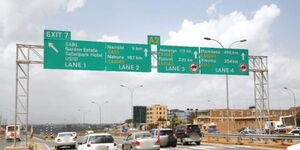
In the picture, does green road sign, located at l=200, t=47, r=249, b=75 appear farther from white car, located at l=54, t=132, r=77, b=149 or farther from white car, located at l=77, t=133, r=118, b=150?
white car, located at l=77, t=133, r=118, b=150

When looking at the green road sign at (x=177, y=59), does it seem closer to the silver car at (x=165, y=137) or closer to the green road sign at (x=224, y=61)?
the green road sign at (x=224, y=61)

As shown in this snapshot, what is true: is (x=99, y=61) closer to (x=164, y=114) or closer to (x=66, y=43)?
(x=66, y=43)

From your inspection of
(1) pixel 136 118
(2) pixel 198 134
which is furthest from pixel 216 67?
(1) pixel 136 118

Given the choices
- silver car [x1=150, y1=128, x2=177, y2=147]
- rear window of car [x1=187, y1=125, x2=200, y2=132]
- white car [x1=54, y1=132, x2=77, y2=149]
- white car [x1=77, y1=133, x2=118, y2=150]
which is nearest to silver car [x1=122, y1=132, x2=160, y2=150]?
white car [x1=77, y1=133, x2=118, y2=150]

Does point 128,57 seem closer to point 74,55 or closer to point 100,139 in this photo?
point 74,55

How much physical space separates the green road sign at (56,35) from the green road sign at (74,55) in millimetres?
293

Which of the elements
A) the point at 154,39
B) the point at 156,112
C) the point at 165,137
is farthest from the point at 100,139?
the point at 156,112

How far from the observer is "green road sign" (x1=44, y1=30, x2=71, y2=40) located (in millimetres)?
28547

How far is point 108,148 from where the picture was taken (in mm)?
17906

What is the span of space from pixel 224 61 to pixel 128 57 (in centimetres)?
917

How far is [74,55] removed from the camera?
28.8 m

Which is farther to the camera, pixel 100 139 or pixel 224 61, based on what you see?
pixel 224 61

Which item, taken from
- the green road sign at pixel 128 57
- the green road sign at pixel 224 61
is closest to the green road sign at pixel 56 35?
the green road sign at pixel 128 57

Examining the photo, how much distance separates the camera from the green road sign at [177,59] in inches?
1235
